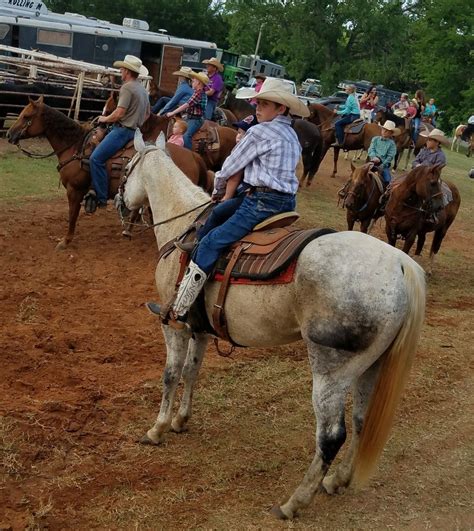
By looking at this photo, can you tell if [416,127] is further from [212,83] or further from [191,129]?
[191,129]

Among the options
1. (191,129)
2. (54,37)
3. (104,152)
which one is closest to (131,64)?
(104,152)

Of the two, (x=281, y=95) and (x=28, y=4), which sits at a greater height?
(x=281, y=95)

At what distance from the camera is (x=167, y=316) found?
497 cm

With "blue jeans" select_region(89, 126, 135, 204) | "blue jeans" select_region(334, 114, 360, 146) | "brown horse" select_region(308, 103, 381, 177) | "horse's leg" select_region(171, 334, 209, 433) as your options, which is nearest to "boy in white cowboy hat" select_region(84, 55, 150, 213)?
"blue jeans" select_region(89, 126, 135, 204)

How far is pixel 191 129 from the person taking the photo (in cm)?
1171

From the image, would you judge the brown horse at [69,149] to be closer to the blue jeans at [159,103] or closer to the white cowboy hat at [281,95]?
the blue jeans at [159,103]

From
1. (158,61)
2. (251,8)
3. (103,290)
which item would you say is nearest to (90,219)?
(103,290)

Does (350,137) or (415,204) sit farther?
(350,137)

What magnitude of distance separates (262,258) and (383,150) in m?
7.19

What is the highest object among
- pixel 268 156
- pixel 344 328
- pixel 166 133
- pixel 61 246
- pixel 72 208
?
pixel 268 156

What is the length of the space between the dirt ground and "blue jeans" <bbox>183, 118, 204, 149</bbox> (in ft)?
12.9

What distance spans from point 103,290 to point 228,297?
13.0 ft

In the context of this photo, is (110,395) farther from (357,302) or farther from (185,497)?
(357,302)

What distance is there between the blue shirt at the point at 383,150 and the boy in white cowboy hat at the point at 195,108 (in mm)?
3050
